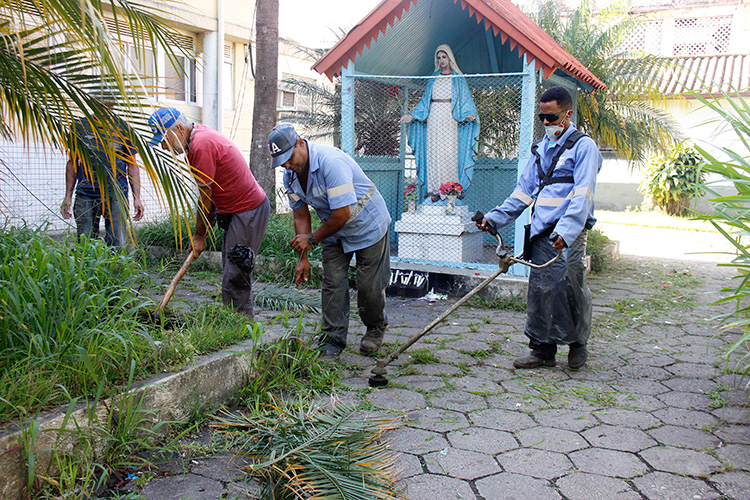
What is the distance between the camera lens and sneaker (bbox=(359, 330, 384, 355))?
184 inches

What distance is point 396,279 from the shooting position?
7.11 m

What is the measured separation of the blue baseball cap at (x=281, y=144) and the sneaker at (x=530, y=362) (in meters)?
2.21

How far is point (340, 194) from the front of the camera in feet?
13.7

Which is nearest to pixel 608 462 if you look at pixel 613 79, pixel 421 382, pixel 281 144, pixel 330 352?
pixel 421 382

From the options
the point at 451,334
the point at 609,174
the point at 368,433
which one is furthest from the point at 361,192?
the point at 609,174

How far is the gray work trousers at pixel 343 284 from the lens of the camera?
4.51 m

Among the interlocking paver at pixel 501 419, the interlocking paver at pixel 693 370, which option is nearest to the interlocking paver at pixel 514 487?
the interlocking paver at pixel 501 419

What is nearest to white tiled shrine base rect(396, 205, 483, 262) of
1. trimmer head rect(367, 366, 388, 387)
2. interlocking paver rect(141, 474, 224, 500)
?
trimmer head rect(367, 366, 388, 387)

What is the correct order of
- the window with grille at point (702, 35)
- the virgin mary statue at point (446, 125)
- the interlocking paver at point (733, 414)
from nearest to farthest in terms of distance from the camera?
the interlocking paver at point (733, 414) < the virgin mary statue at point (446, 125) < the window with grille at point (702, 35)

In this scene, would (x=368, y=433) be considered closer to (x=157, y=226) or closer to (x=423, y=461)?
(x=423, y=461)

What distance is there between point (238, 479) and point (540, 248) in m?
2.68

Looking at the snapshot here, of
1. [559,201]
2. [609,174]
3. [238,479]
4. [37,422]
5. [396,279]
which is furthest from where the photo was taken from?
[609,174]

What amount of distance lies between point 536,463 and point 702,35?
20.9 metres

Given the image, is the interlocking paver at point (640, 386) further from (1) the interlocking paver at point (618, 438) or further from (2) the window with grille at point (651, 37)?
(2) the window with grille at point (651, 37)
